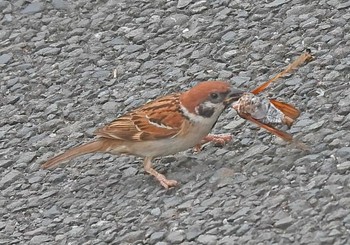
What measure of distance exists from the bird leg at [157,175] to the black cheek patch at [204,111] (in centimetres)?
41

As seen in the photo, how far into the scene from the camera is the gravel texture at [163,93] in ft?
18.6

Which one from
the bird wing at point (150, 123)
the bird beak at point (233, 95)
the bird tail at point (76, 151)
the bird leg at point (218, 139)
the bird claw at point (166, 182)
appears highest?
the bird beak at point (233, 95)

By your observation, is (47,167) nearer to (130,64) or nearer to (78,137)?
(78,137)

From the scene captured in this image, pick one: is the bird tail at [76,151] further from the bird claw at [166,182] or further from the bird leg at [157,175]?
the bird claw at [166,182]

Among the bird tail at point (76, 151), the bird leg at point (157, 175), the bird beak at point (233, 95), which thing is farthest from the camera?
the bird tail at point (76, 151)

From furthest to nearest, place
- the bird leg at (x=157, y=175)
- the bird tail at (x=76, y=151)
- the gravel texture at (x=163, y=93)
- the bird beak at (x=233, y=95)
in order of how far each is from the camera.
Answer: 1. the bird tail at (x=76, y=151)
2. the bird leg at (x=157, y=175)
3. the bird beak at (x=233, y=95)
4. the gravel texture at (x=163, y=93)

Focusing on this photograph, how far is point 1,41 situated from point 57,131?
133 cm

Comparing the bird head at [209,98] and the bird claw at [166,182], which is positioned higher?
the bird head at [209,98]

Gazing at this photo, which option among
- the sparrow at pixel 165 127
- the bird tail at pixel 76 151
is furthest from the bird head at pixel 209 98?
the bird tail at pixel 76 151

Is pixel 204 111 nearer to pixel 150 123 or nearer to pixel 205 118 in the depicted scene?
pixel 205 118

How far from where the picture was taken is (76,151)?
20.8 feet

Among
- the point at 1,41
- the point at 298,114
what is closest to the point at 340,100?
the point at 298,114

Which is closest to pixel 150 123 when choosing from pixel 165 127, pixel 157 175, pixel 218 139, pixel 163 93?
pixel 165 127

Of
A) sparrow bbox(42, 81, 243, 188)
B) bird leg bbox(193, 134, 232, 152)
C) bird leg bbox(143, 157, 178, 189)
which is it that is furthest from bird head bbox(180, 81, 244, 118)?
bird leg bbox(143, 157, 178, 189)
